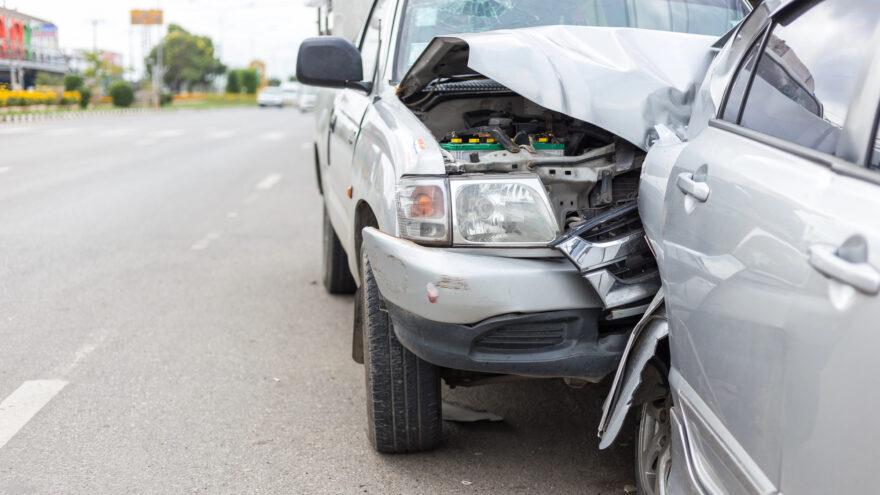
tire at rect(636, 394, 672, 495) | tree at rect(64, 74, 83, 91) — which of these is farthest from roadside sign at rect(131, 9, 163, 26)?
tire at rect(636, 394, 672, 495)

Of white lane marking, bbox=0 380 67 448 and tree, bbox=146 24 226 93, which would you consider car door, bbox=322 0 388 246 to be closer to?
white lane marking, bbox=0 380 67 448

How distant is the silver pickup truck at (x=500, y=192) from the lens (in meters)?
3.05

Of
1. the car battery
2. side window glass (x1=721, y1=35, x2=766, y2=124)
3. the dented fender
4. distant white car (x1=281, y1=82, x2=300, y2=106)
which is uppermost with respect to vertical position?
distant white car (x1=281, y1=82, x2=300, y2=106)

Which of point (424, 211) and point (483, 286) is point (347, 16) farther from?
point (483, 286)

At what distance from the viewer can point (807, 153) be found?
6.95ft

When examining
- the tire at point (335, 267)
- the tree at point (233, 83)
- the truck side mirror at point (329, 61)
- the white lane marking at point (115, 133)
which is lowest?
the tire at point (335, 267)

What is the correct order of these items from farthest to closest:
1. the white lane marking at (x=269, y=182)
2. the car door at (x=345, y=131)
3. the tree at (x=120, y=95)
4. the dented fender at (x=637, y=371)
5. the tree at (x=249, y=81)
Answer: the tree at (x=249, y=81), the tree at (x=120, y=95), the white lane marking at (x=269, y=182), the car door at (x=345, y=131), the dented fender at (x=637, y=371)

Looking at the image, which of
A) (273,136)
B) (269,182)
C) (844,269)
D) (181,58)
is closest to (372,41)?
(844,269)

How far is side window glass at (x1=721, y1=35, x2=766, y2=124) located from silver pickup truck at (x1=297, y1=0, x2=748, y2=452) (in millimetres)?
519

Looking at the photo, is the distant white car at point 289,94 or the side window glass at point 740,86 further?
the distant white car at point 289,94

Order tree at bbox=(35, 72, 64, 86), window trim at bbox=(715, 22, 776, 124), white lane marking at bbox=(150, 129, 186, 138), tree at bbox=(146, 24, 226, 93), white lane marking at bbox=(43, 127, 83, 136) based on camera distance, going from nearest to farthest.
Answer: window trim at bbox=(715, 22, 776, 124) < tree at bbox=(35, 72, 64, 86) < white lane marking at bbox=(43, 127, 83, 136) < white lane marking at bbox=(150, 129, 186, 138) < tree at bbox=(146, 24, 226, 93)

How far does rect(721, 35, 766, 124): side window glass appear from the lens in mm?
2689

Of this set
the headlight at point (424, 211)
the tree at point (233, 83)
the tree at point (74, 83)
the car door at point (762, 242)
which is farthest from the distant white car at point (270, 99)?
the car door at point (762, 242)

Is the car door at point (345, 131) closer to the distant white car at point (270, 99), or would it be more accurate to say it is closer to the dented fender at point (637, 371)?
the dented fender at point (637, 371)
